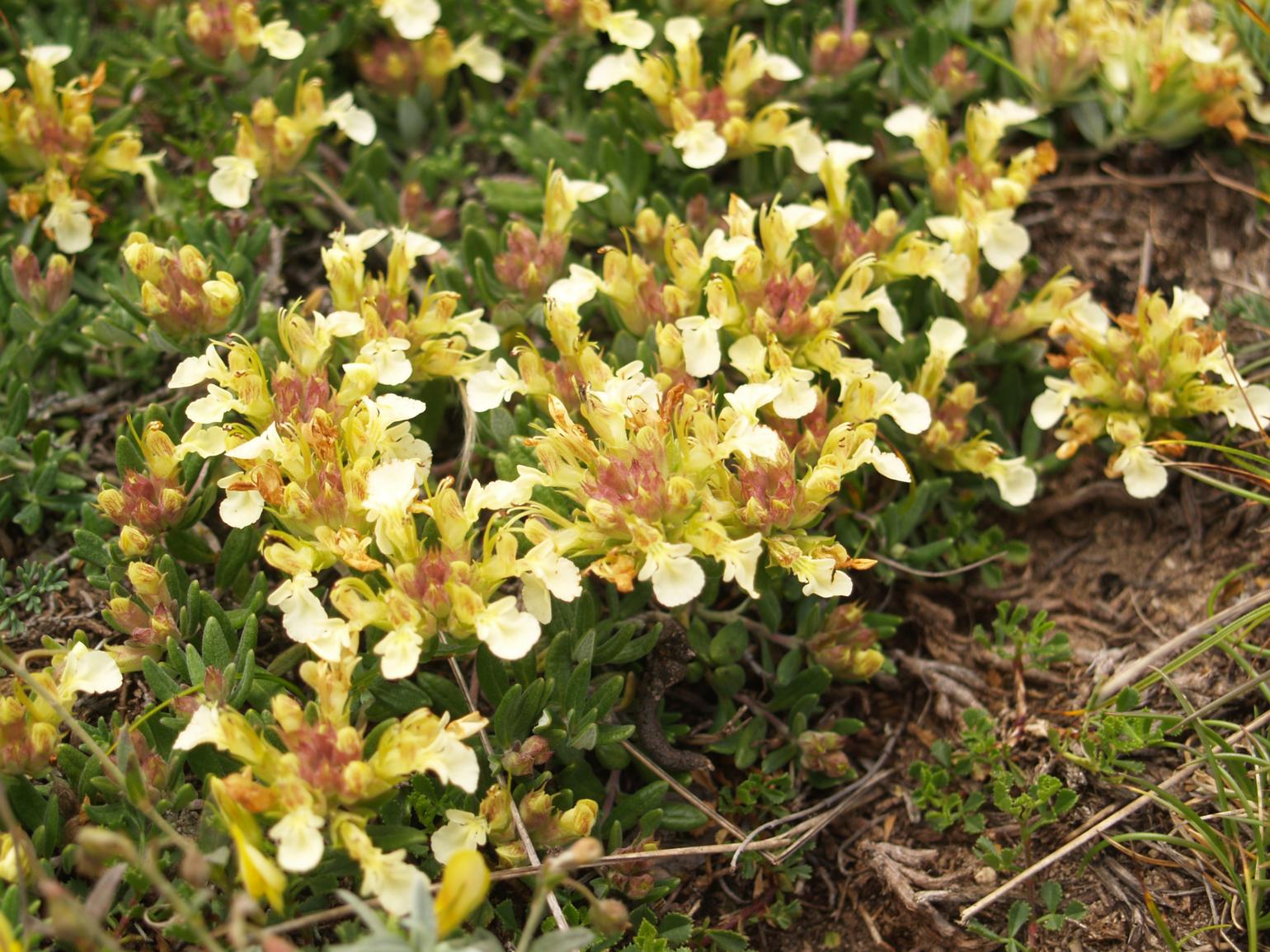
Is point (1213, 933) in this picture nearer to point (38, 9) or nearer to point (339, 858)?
point (339, 858)

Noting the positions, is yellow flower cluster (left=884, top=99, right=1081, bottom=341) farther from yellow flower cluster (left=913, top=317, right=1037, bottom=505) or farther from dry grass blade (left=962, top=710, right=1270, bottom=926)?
dry grass blade (left=962, top=710, right=1270, bottom=926)

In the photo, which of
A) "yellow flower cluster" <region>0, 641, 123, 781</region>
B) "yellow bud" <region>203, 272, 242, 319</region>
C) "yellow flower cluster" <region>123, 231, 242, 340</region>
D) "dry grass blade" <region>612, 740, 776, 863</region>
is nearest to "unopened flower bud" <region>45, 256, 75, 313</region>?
"yellow flower cluster" <region>123, 231, 242, 340</region>

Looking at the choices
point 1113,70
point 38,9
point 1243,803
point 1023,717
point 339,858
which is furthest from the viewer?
point 38,9

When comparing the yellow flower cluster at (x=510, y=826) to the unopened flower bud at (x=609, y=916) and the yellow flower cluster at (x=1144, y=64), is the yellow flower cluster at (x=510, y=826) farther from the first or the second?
the yellow flower cluster at (x=1144, y=64)

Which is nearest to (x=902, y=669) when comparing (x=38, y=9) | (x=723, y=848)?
(x=723, y=848)

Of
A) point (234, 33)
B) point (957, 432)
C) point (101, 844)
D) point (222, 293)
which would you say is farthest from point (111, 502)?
point (957, 432)

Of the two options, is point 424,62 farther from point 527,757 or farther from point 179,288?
point 527,757

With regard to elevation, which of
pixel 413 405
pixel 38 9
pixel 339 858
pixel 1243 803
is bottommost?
pixel 1243 803
